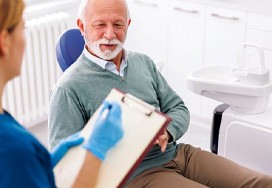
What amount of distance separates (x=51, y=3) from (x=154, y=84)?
167 cm

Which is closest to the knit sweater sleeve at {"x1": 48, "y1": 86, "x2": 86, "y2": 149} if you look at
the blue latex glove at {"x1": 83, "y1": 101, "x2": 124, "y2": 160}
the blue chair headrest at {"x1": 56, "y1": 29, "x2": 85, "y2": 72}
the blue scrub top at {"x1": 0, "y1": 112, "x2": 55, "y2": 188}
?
the blue chair headrest at {"x1": 56, "y1": 29, "x2": 85, "y2": 72}

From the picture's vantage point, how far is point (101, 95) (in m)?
1.77

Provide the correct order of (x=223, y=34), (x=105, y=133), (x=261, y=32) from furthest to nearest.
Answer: (x=223, y=34) → (x=261, y=32) → (x=105, y=133)

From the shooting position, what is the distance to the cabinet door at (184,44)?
328cm

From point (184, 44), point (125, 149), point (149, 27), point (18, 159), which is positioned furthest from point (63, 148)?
point (149, 27)

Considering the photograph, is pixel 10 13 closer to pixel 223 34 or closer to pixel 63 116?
pixel 63 116

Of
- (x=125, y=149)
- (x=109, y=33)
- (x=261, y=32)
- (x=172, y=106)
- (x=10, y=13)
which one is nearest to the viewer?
(x=10, y=13)

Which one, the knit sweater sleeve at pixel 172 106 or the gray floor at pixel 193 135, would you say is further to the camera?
the gray floor at pixel 193 135

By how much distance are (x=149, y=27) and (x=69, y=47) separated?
160 centimetres

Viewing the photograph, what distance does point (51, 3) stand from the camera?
3371mm

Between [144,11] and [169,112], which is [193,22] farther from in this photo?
[169,112]

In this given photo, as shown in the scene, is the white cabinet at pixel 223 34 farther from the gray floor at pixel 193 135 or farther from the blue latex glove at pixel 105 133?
the blue latex glove at pixel 105 133

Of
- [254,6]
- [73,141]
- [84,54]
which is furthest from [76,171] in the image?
[254,6]

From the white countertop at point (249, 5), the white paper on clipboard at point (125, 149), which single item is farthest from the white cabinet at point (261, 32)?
the white paper on clipboard at point (125, 149)
